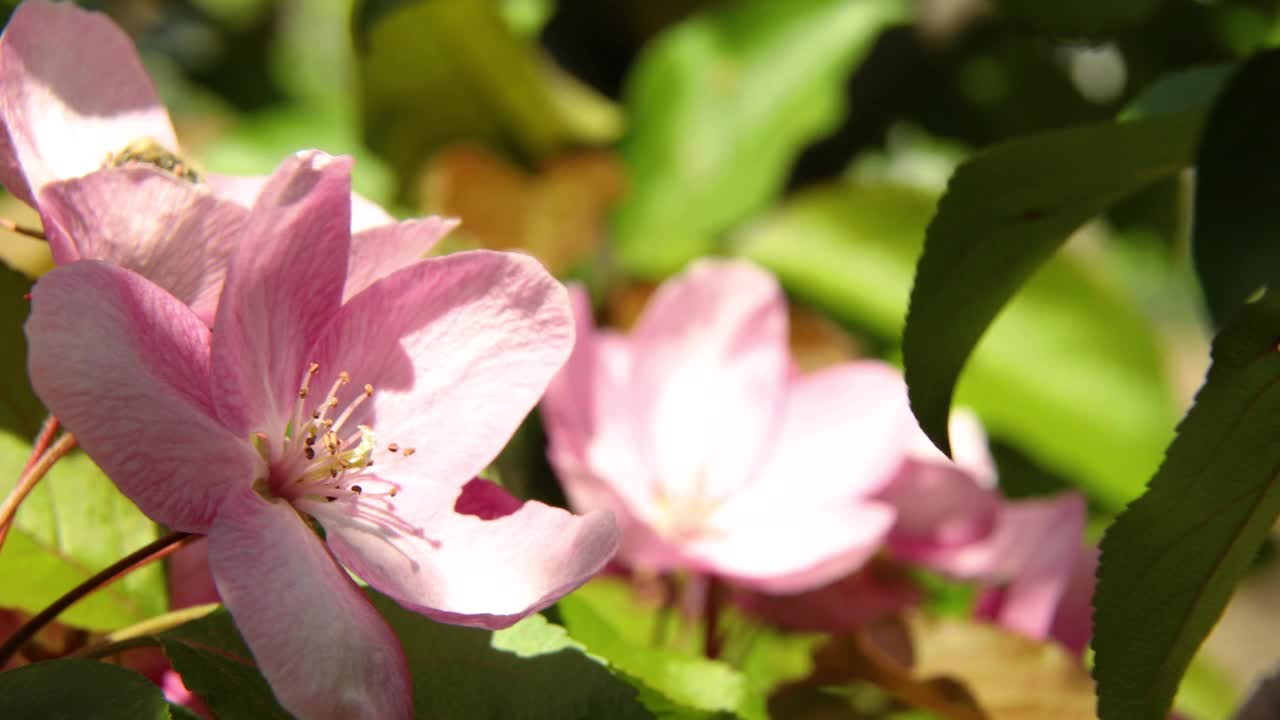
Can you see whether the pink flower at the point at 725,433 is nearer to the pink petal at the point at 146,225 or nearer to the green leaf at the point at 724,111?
the pink petal at the point at 146,225

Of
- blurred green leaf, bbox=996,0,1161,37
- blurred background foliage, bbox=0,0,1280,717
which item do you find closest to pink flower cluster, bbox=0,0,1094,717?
blurred background foliage, bbox=0,0,1280,717

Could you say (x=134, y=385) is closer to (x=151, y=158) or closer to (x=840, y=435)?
(x=151, y=158)

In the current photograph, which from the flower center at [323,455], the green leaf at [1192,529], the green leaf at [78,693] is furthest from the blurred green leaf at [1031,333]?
the green leaf at [78,693]

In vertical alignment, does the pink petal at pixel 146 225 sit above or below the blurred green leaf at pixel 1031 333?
above

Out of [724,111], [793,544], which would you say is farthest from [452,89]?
[793,544]

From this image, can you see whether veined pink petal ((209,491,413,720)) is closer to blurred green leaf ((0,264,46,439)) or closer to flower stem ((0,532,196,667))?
flower stem ((0,532,196,667))

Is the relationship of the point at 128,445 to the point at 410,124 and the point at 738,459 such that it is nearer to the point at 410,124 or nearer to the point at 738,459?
the point at 738,459
